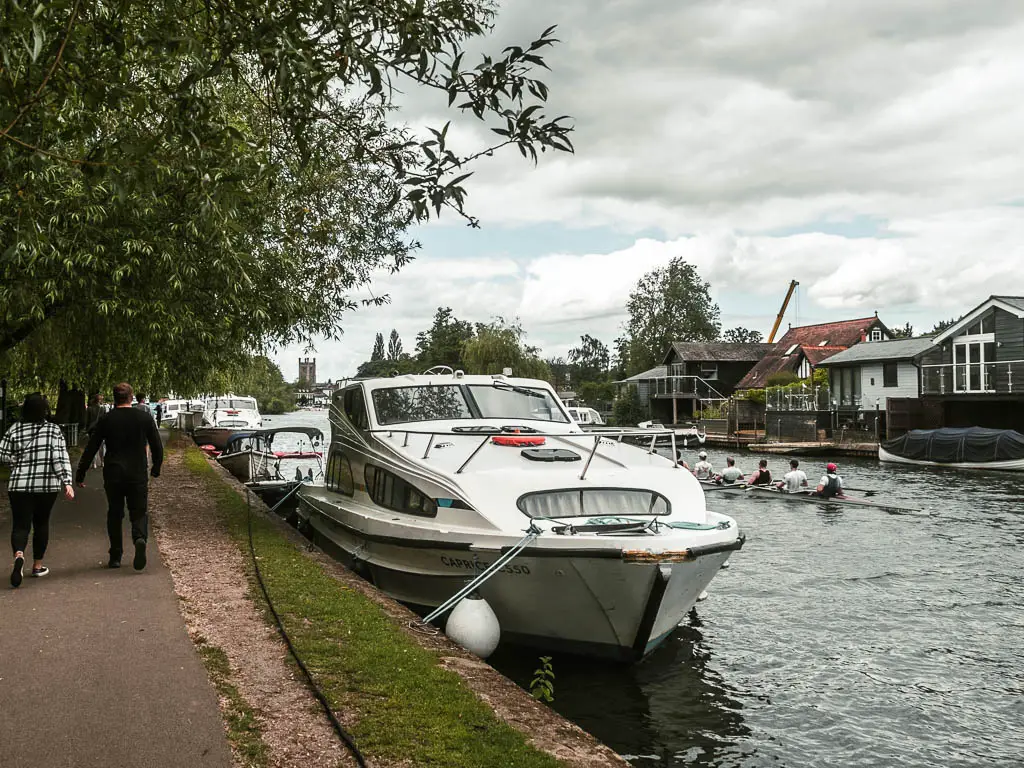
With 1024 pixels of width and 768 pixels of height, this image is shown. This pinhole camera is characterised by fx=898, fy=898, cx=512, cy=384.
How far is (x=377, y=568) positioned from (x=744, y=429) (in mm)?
57972

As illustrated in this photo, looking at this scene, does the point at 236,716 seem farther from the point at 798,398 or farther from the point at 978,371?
the point at 798,398

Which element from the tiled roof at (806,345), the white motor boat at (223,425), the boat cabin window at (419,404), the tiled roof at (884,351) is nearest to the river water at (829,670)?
the boat cabin window at (419,404)

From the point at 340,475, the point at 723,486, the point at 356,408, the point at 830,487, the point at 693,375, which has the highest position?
the point at 693,375

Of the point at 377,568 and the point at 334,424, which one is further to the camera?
the point at 334,424

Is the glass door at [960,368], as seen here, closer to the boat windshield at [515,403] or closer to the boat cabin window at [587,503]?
the boat windshield at [515,403]

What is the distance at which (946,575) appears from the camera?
53.2 feet

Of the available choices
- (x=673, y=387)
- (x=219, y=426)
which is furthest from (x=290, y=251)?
(x=673, y=387)

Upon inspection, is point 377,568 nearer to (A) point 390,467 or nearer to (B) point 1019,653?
(A) point 390,467

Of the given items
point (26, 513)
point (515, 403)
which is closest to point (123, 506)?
point (26, 513)

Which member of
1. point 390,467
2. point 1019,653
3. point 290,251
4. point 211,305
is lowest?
point 1019,653

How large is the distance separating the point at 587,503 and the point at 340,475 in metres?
5.08

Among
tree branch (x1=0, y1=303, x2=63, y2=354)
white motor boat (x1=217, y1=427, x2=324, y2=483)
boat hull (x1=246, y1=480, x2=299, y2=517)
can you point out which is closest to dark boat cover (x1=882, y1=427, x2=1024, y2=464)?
white motor boat (x1=217, y1=427, x2=324, y2=483)

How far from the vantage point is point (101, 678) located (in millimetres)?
6488

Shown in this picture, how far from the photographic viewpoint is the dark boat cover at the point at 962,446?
124ft
